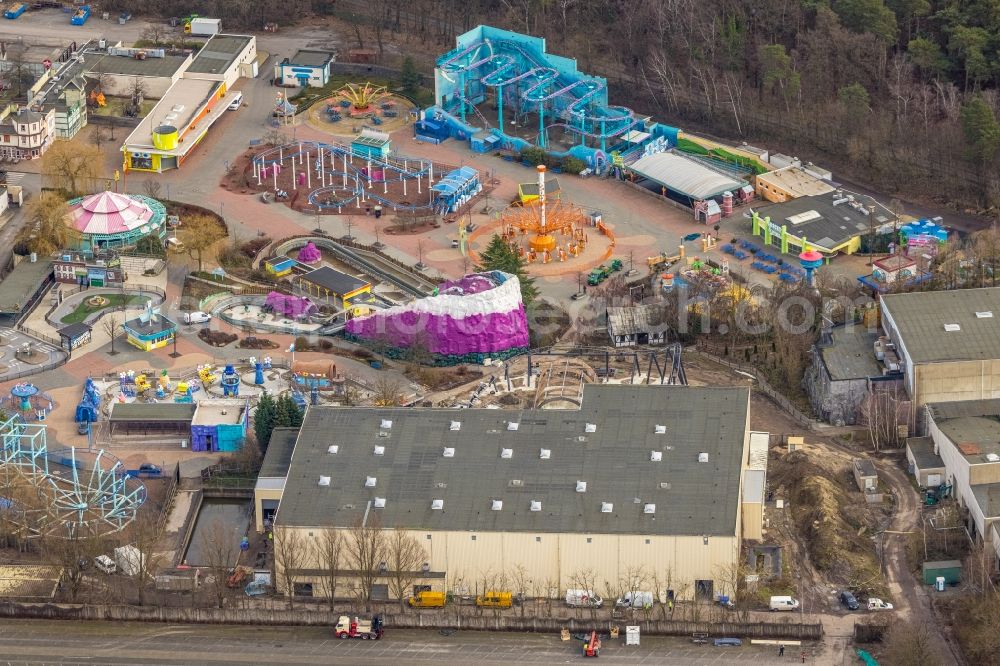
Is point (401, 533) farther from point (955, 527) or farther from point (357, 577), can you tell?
point (955, 527)

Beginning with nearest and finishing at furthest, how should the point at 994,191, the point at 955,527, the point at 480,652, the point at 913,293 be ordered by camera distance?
1. the point at 480,652
2. the point at 955,527
3. the point at 913,293
4. the point at 994,191

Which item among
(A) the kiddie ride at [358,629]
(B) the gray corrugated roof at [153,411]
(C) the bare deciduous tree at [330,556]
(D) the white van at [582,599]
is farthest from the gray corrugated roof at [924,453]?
(B) the gray corrugated roof at [153,411]

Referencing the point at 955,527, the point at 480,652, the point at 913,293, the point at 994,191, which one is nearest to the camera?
Result: the point at 480,652

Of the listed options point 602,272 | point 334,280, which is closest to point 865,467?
point 602,272

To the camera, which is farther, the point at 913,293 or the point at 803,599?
the point at 913,293

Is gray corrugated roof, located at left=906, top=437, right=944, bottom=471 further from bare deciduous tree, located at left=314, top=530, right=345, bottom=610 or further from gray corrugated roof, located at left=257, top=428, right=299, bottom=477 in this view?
gray corrugated roof, located at left=257, top=428, right=299, bottom=477

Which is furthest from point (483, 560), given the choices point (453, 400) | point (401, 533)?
point (453, 400)

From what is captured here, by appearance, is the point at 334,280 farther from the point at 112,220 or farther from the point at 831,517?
the point at 831,517
